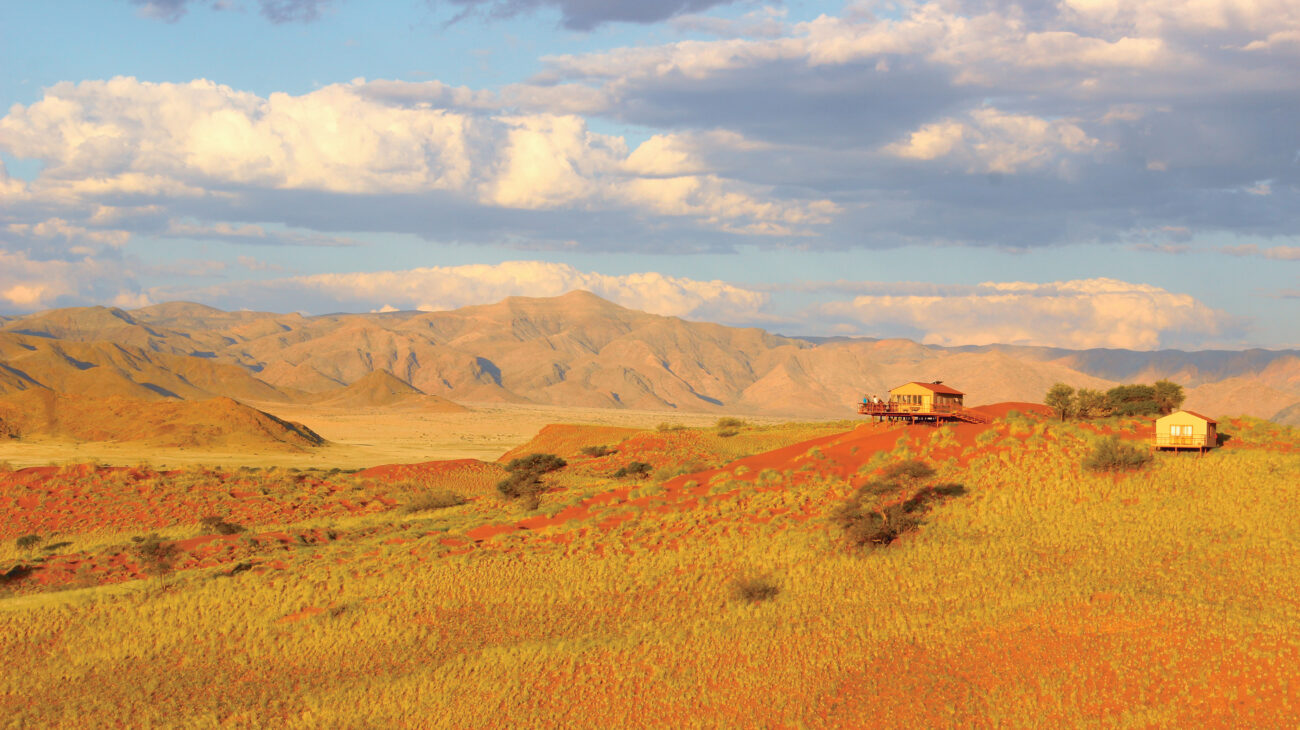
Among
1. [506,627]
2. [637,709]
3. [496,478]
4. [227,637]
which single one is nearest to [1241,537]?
→ [637,709]

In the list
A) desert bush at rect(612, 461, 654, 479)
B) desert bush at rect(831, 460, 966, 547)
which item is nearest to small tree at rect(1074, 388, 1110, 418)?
desert bush at rect(831, 460, 966, 547)

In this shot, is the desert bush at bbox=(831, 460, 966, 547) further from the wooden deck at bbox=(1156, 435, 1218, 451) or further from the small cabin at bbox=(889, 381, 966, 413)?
the small cabin at bbox=(889, 381, 966, 413)

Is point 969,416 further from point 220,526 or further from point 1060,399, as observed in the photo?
point 220,526

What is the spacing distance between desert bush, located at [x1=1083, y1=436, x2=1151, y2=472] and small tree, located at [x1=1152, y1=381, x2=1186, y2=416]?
20.1 meters

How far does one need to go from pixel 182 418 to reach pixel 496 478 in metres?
51.6

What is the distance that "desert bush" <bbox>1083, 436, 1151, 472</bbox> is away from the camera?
37.7 metres

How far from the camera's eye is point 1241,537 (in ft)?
103

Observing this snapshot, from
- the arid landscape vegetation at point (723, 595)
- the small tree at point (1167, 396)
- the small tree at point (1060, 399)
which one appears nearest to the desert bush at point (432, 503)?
the arid landscape vegetation at point (723, 595)

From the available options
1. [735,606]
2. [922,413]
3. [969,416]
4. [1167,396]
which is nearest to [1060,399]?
[969,416]

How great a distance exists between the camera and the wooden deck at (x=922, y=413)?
50812mm

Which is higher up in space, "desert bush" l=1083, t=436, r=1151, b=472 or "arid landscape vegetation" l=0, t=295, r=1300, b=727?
"desert bush" l=1083, t=436, r=1151, b=472

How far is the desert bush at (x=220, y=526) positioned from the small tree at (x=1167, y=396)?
5063 centimetres

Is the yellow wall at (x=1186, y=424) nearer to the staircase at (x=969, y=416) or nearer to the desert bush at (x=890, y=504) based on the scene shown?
the desert bush at (x=890, y=504)

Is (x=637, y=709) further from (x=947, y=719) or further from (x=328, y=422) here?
(x=328, y=422)
